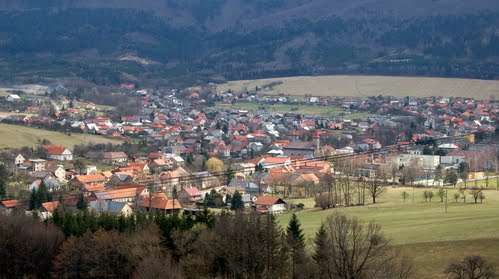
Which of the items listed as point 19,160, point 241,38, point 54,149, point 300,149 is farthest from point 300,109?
point 241,38

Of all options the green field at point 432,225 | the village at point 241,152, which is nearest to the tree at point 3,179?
the village at point 241,152

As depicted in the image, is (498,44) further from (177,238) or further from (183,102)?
(177,238)

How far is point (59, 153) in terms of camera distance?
44219mm

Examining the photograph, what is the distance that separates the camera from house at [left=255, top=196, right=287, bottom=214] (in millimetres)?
31344

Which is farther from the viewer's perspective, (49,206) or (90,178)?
(90,178)

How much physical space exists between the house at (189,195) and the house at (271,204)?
225 centimetres

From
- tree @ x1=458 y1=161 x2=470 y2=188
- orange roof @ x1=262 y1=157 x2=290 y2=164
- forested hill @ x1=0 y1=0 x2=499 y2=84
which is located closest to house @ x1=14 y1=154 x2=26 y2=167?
orange roof @ x1=262 y1=157 x2=290 y2=164

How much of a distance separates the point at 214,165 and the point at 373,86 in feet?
137

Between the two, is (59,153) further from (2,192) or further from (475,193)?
(475,193)

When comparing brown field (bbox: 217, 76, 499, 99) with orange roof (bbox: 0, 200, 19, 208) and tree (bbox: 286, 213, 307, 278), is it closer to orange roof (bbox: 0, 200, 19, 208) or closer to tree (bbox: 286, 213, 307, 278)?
orange roof (bbox: 0, 200, 19, 208)

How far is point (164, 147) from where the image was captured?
5050cm

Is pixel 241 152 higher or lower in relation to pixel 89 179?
lower

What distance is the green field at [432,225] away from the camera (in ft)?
67.7

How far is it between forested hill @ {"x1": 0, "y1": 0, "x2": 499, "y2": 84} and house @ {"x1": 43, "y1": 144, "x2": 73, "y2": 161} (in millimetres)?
40975
